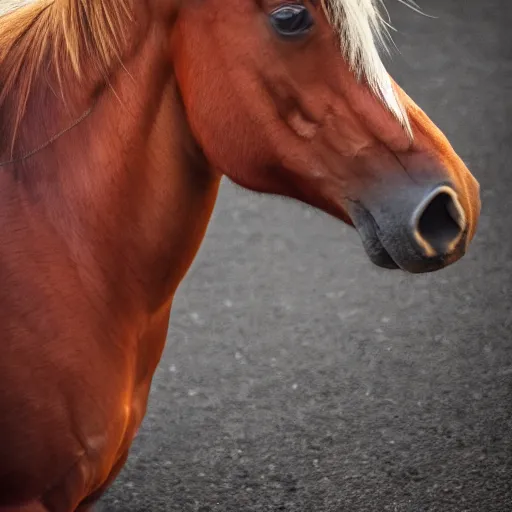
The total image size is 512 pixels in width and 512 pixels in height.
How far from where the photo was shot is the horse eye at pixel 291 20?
118 centimetres

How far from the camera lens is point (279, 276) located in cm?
342

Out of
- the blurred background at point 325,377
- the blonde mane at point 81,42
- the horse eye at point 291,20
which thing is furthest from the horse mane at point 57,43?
the blurred background at point 325,377

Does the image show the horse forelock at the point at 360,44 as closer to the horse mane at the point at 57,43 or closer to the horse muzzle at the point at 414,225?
the horse muzzle at the point at 414,225

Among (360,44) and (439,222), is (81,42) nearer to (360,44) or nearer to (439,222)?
(360,44)

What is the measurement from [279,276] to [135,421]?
200cm

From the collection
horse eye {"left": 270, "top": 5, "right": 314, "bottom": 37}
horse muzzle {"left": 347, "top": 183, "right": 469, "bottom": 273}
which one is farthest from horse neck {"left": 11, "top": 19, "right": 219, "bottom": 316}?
horse muzzle {"left": 347, "top": 183, "right": 469, "bottom": 273}

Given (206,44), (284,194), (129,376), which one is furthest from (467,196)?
(129,376)

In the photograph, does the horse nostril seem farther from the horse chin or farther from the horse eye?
the horse eye

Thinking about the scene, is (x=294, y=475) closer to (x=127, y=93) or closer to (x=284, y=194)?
(x=284, y=194)

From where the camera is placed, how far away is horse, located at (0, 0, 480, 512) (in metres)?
1.20

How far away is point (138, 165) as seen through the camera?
1.29 metres

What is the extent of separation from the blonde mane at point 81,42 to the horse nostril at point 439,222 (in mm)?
121

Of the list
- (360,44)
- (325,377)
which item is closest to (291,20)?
(360,44)

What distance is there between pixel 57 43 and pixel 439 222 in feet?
2.18
